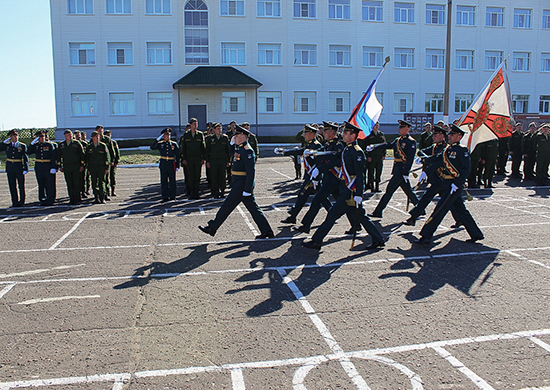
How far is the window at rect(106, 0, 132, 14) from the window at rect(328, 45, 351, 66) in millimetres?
17116

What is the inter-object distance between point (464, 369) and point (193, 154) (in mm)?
11579

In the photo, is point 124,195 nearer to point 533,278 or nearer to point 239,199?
point 239,199

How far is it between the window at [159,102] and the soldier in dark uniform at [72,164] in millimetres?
27919

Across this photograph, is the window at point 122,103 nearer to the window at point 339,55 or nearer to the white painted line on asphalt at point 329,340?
the window at point 339,55

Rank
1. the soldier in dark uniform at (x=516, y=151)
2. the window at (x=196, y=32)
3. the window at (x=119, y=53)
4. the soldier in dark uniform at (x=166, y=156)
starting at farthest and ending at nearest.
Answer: the window at (x=196, y=32), the window at (x=119, y=53), the soldier in dark uniform at (x=516, y=151), the soldier in dark uniform at (x=166, y=156)

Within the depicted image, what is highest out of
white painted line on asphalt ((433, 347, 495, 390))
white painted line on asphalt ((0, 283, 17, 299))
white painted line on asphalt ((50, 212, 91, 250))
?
white painted line on asphalt ((50, 212, 91, 250))

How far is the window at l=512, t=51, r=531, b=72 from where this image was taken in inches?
1881

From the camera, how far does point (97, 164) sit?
13969 mm

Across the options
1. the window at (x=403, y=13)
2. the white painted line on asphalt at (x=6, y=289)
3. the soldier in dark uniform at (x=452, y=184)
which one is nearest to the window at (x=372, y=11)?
the window at (x=403, y=13)

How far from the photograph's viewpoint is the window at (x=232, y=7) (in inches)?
1603

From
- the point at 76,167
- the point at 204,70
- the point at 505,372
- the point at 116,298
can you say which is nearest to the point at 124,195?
the point at 76,167

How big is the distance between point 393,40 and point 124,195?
116 ft

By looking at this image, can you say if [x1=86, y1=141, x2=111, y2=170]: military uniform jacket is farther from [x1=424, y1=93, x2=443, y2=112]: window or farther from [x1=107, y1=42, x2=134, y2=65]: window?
[x1=424, y1=93, x2=443, y2=112]: window

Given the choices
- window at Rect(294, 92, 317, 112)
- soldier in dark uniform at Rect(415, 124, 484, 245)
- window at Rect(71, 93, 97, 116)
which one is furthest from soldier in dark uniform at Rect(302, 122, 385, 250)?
window at Rect(71, 93, 97, 116)
